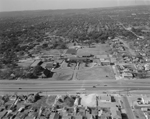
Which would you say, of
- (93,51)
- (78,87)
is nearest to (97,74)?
(78,87)

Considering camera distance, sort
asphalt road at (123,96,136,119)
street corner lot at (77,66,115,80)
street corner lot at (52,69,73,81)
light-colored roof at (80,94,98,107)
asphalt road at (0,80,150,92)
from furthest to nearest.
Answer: street corner lot at (52,69,73,81), street corner lot at (77,66,115,80), asphalt road at (0,80,150,92), light-colored roof at (80,94,98,107), asphalt road at (123,96,136,119)

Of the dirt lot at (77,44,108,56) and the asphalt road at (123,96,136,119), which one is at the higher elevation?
the dirt lot at (77,44,108,56)

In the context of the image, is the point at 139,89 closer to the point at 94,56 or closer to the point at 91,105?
the point at 91,105

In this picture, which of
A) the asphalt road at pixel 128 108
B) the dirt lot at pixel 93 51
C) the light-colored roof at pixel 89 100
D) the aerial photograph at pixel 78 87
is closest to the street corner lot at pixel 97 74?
the aerial photograph at pixel 78 87

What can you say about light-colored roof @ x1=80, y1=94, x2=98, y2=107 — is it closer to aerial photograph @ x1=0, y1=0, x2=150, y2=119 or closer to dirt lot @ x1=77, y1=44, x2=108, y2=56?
aerial photograph @ x1=0, y1=0, x2=150, y2=119

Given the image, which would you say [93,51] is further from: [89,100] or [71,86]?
[89,100]

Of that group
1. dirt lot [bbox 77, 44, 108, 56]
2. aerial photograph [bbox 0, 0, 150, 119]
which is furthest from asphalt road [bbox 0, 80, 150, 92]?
dirt lot [bbox 77, 44, 108, 56]

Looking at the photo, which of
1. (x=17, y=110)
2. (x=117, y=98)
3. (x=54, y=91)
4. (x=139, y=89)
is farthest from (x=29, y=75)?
(x=139, y=89)
